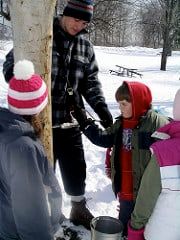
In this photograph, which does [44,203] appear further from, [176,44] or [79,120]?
[176,44]

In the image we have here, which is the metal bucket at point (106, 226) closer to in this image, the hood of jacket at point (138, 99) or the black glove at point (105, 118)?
the hood of jacket at point (138, 99)

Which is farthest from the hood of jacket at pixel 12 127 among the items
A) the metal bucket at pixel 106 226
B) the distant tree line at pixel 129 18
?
the distant tree line at pixel 129 18

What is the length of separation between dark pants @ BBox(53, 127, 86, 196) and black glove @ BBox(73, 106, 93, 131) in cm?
15

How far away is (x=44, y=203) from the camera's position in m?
2.23

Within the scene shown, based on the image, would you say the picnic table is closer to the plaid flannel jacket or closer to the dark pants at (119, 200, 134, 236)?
the plaid flannel jacket

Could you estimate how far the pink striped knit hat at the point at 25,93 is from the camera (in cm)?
226

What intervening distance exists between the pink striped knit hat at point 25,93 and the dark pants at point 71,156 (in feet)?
4.02

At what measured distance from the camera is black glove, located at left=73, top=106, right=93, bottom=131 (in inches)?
136

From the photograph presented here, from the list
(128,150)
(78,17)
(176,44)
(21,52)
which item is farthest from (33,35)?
(176,44)

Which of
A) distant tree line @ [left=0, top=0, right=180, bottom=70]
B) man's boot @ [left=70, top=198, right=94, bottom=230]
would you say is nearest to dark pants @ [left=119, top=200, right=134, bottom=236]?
man's boot @ [left=70, top=198, right=94, bottom=230]

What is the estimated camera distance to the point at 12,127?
7.00 ft

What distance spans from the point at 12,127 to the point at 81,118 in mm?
1377

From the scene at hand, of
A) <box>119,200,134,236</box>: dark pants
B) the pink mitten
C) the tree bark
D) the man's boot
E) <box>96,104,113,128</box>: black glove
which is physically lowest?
the man's boot

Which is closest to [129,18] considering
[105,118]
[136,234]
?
[105,118]
